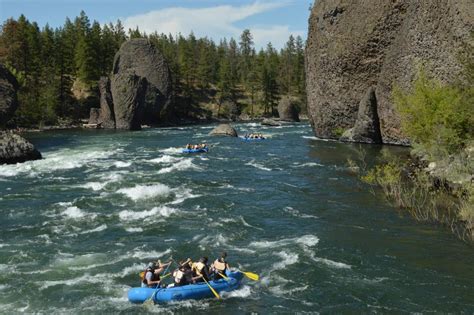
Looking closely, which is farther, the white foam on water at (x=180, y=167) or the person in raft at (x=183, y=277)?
the white foam on water at (x=180, y=167)

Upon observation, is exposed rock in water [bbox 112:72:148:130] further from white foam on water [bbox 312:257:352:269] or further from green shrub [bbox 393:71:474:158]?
white foam on water [bbox 312:257:352:269]

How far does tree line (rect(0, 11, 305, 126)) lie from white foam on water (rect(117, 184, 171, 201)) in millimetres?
58210

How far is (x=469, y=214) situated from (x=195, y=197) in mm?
16761

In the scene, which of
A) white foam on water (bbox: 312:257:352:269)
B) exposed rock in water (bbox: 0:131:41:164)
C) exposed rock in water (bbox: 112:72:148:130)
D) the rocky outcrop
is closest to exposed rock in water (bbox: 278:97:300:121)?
exposed rock in water (bbox: 112:72:148:130)

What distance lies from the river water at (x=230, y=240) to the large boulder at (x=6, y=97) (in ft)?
75.0

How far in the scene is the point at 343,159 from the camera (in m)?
45.8

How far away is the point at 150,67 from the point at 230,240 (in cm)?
8184

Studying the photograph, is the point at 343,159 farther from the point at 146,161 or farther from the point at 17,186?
the point at 17,186

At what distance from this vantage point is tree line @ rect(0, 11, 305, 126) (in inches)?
3597

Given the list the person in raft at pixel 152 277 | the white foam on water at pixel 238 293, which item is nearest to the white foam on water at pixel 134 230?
the person in raft at pixel 152 277

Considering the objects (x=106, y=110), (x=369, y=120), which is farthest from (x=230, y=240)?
(x=106, y=110)

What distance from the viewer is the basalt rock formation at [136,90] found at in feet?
282

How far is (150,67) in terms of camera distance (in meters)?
99.8

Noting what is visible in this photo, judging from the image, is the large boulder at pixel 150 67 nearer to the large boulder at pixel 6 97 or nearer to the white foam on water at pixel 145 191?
the large boulder at pixel 6 97
